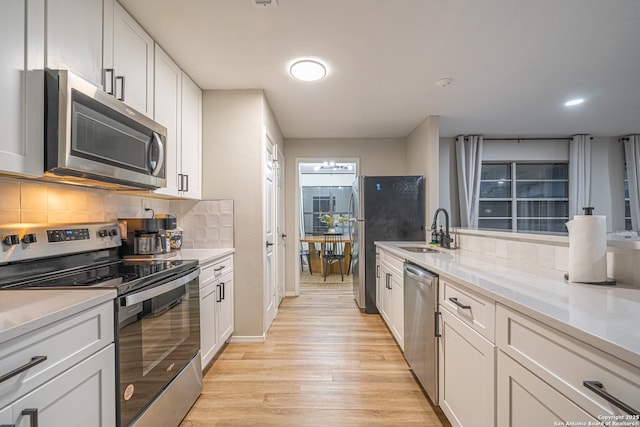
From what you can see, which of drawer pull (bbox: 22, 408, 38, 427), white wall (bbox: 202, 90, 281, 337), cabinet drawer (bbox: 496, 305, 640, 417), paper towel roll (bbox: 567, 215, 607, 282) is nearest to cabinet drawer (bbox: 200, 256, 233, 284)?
white wall (bbox: 202, 90, 281, 337)

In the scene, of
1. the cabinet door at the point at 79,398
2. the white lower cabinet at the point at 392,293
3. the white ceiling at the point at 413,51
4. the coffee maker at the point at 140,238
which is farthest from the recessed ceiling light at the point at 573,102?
the cabinet door at the point at 79,398

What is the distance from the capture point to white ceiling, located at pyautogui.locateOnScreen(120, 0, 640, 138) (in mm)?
1674

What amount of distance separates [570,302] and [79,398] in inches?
66.9

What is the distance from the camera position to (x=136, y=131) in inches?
64.2

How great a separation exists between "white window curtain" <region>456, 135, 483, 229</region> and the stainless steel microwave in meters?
4.32

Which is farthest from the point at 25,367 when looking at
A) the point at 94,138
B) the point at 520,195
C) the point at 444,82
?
the point at 520,195

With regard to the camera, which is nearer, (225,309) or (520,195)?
(225,309)

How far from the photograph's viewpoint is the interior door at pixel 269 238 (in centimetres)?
285

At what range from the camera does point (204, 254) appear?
7.58ft

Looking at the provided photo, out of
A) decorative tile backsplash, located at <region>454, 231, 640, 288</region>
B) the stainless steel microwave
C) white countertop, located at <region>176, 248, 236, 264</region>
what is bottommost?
white countertop, located at <region>176, 248, 236, 264</region>

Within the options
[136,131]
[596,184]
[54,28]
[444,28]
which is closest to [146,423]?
[136,131]

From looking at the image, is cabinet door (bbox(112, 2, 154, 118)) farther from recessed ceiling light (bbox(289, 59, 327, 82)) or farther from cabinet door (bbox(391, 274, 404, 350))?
cabinet door (bbox(391, 274, 404, 350))

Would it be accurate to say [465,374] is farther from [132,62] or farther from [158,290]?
[132,62]

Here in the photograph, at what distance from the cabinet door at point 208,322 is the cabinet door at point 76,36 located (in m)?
1.44
